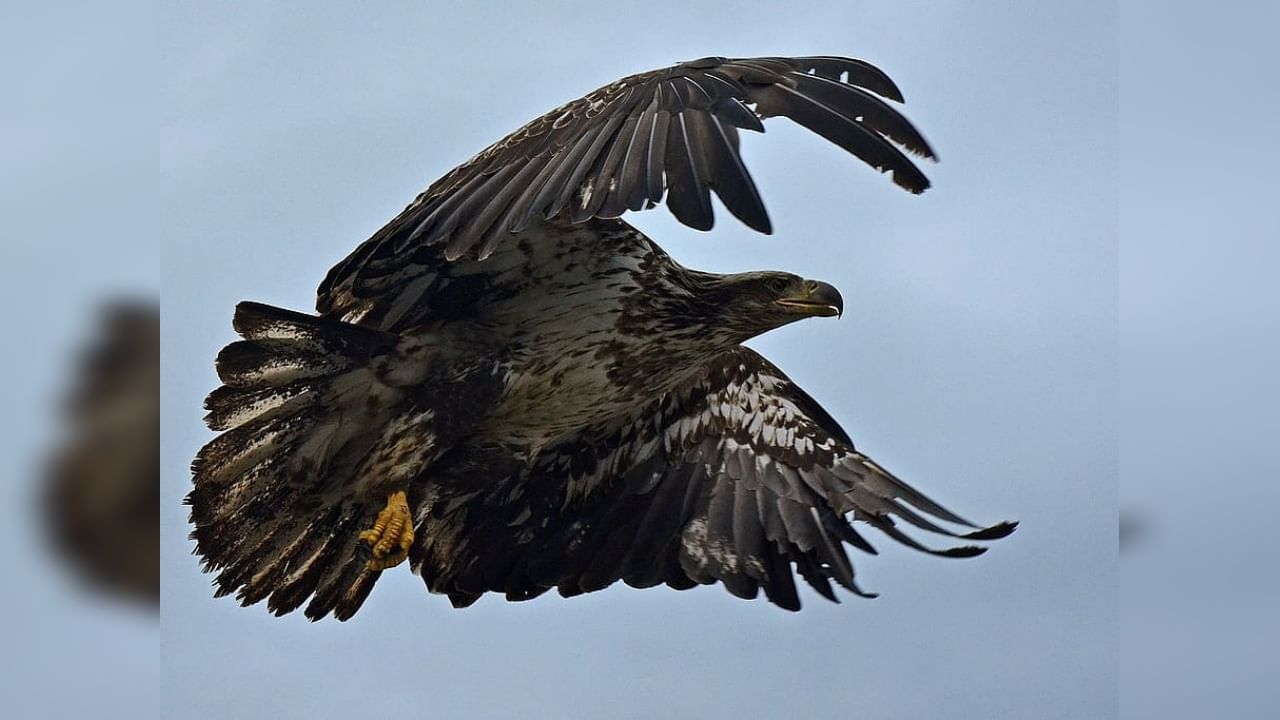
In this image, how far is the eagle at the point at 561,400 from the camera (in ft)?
9.24

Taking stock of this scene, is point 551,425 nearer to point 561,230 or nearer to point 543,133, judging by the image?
point 561,230

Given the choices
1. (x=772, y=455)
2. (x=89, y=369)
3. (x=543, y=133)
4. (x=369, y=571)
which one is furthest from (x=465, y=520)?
(x=89, y=369)

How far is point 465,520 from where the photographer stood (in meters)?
3.80

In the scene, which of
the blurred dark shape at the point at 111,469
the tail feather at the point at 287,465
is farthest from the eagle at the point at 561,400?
the blurred dark shape at the point at 111,469

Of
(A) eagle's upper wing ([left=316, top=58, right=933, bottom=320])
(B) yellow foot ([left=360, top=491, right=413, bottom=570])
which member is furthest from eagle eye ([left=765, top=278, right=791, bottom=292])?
(B) yellow foot ([left=360, top=491, right=413, bottom=570])

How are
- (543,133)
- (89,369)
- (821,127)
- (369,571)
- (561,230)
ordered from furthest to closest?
(369,571), (561,230), (543,133), (821,127), (89,369)

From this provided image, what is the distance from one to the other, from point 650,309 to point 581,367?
0.22 metres

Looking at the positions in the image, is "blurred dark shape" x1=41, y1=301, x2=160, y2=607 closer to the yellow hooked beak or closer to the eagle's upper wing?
the eagle's upper wing

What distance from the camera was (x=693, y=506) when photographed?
3867 mm

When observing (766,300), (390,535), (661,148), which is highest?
(661,148)

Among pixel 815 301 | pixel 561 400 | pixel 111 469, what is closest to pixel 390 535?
pixel 561 400

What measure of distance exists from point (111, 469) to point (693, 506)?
2761 millimetres

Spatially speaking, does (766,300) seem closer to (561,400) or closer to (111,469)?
(561,400)

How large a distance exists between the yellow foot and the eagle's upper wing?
792 millimetres
